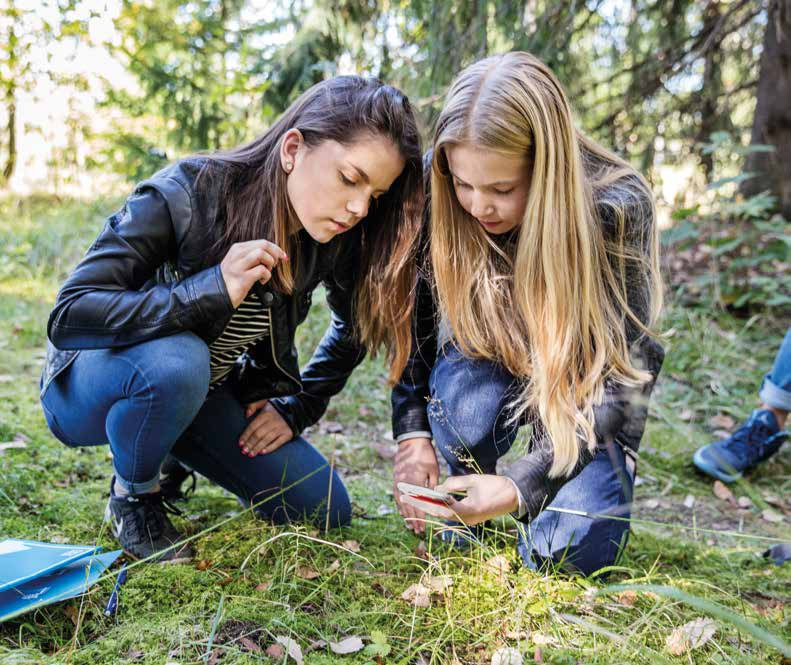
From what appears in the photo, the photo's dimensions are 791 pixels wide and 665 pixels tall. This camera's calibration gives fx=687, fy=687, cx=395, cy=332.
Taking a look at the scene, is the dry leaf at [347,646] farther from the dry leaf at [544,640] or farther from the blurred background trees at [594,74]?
the blurred background trees at [594,74]

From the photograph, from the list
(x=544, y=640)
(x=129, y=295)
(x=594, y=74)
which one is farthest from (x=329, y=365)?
(x=594, y=74)

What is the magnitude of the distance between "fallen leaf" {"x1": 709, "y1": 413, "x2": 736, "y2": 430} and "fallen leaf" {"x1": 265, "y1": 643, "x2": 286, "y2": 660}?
9.20 ft

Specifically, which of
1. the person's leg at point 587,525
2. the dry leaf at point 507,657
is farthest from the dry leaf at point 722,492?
the dry leaf at point 507,657

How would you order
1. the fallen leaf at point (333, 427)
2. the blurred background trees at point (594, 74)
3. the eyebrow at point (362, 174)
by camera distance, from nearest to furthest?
the eyebrow at point (362, 174) < the fallen leaf at point (333, 427) < the blurred background trees at point (594, 74)

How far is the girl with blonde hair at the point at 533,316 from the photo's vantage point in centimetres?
174

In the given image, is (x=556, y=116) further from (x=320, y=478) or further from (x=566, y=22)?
(x=566, y=22)

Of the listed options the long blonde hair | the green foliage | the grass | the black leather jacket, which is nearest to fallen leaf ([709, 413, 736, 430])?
the grass

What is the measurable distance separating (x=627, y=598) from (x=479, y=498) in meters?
0.47

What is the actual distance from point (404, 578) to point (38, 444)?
1466mm

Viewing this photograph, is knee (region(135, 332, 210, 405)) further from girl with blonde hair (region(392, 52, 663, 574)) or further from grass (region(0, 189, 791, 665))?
girl with blonde hair (region(392, 52, 663, 574))

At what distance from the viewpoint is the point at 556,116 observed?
177 centimetres

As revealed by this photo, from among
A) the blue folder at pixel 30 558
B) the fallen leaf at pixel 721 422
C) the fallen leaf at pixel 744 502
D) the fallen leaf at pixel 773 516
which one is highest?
the blue folder at pixel 30 558

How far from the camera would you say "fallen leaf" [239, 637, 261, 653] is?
1.43m

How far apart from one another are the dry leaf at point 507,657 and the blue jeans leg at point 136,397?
3.04 ft
